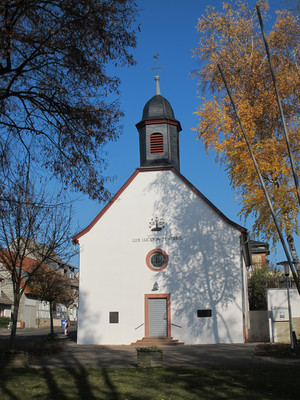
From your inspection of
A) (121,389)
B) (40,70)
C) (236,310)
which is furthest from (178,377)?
(236,310)

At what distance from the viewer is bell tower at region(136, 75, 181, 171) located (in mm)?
25609

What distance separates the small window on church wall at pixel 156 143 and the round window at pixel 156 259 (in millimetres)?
5656

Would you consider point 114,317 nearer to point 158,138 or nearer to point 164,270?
point 164,270

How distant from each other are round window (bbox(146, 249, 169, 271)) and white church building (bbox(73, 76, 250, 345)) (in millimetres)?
49

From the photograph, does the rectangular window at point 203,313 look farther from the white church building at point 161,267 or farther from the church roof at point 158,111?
the church roof at point 158,111

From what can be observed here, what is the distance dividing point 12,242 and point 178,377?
841 centimetres

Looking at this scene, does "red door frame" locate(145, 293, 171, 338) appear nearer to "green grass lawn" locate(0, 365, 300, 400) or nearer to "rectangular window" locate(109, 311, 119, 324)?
"rectangular window" locate(109, 311, 119, 324)

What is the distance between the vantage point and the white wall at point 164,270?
2245 cm

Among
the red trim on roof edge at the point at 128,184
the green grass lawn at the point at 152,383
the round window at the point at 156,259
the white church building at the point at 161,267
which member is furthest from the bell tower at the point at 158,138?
the green grass lawn at the point at 152,383

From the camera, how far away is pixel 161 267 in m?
23.3

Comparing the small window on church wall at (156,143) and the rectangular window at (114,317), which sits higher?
the small window on church wall at (156,143)

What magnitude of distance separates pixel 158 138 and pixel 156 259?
676 cm

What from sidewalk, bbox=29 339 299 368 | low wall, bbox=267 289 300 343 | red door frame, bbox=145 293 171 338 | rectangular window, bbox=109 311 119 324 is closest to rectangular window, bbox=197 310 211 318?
red door frame, bbox=145 293 171 338

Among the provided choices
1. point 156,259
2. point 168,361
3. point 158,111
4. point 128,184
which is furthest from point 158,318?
point 158,111
